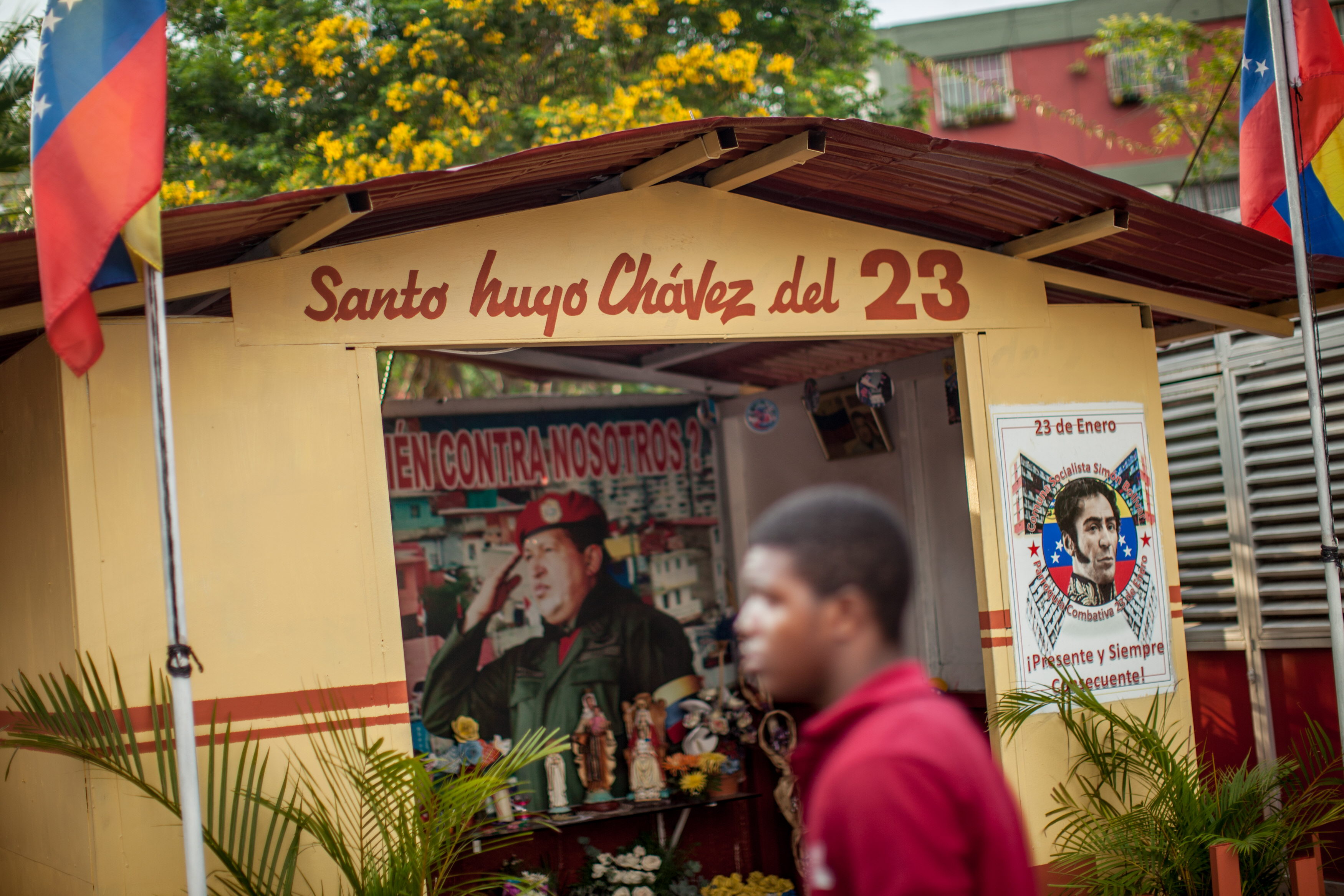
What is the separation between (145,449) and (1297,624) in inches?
263

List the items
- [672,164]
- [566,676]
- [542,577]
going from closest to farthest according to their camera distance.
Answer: [672,164] < [566,676] < [542,577]

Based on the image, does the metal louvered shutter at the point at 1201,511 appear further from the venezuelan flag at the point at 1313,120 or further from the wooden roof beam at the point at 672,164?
the wooden roof beam at the point at 672,164

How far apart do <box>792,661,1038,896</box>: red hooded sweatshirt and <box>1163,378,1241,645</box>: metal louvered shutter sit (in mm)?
6866

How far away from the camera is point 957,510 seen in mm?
8109

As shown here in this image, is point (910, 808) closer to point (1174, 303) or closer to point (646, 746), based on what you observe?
point (1174, 303)

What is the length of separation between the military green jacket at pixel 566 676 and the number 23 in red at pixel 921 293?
3.32m

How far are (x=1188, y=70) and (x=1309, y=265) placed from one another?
16.9 meters

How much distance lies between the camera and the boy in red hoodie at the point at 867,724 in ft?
6.10

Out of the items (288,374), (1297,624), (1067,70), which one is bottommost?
(1297,624)

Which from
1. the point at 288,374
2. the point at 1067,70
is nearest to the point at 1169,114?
the point at 1067,70

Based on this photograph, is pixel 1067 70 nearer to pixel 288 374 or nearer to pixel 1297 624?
pixel 1297 624

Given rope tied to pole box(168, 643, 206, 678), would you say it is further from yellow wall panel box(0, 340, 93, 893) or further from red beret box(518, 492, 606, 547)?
red beret box(518, 492, 606, 547)

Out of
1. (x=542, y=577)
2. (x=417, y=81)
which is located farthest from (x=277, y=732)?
(x=417, y=81)

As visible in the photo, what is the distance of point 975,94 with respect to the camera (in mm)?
25750
